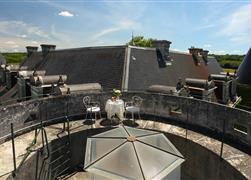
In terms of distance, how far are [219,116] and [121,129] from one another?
16.3 feet

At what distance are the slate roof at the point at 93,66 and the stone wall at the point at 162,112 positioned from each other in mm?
4382

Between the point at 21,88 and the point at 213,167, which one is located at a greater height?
the point at 21,88

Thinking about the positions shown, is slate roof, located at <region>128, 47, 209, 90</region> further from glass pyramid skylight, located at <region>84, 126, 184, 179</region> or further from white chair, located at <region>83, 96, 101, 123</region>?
glass pyramid skylight, located at <region>84, 126, 184, 179</region>

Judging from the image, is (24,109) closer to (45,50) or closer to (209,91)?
(209,91)

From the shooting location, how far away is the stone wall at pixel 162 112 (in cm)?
864

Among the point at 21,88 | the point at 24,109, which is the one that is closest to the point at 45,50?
the point at 21,88

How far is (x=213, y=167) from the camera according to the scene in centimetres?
781

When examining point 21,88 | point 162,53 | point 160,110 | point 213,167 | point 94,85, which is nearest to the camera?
point 213,167

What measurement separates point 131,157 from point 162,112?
6.92 m

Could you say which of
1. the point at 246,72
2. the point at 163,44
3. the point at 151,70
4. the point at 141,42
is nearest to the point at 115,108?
the point at 151,70

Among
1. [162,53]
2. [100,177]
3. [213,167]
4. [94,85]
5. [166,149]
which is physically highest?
[162,53]

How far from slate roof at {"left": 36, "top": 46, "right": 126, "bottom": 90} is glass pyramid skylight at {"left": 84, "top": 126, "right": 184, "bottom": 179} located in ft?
31.7

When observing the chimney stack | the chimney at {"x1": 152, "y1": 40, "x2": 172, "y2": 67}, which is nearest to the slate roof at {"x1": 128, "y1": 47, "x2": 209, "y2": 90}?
the chimney at {"x1": 152, "y1": 40, "x2": 172, "y2": 67}

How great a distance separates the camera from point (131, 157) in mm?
4887
